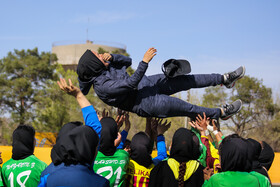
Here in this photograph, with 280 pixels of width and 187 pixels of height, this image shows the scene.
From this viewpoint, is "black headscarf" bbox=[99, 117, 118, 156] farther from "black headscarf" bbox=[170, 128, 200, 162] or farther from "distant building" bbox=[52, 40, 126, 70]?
"distant building" bbox=[52, 40, 126, 70]

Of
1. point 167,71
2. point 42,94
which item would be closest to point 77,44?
point 42,94

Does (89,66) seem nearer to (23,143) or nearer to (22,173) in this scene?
(23,143)

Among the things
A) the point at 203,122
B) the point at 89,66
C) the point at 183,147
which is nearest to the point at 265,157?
the point at 203,122

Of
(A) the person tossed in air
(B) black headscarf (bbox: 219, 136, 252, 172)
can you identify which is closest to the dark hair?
(B) black headscarf (bbox: 219, 136, 252, 172)

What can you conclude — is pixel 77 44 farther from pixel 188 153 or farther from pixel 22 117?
pixel 188 153

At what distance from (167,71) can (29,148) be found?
2193 millimetres

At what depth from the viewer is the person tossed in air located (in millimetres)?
4973

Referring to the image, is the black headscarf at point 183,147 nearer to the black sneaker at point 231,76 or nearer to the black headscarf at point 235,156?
the black headscarf at point 235,156

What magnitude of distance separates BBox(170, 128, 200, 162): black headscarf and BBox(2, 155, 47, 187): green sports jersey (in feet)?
5.78

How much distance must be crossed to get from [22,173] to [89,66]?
1614mm

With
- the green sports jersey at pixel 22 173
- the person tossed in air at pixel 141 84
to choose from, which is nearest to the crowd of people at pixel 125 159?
the green sports jersey at pixel 22 173

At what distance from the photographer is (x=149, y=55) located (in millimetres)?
4898

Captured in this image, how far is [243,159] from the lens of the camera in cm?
369

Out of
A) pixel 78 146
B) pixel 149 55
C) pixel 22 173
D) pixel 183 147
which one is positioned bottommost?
pixel 22 173
